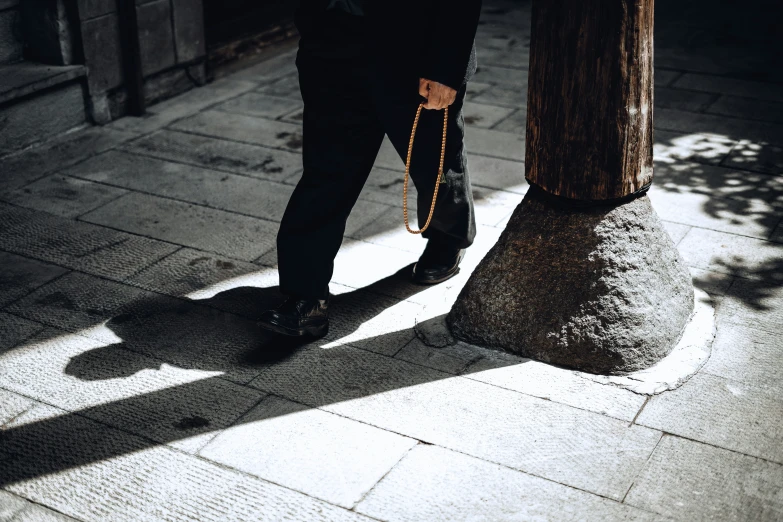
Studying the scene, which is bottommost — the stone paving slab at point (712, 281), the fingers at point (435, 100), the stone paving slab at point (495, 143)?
the stone paving slab at point (712, 281)

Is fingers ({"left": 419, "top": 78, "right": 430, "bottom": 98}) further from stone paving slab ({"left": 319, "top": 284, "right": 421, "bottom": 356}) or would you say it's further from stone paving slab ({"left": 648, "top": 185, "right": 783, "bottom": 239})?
stone paving slab ({"left": 648, "top": 185, "right": 783, "bottom": 239})

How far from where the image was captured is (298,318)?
3.61 m

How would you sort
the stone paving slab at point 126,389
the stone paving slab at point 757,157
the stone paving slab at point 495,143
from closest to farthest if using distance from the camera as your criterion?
the stone paving slab at point 126,389, the stone paving slab at point 757,157, the stone paving slab at point 495,143

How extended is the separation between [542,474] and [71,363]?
6.25ft

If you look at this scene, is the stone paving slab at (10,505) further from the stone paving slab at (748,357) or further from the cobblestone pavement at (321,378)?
the stone paving slab at (748,357)

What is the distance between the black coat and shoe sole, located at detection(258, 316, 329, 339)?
1096 millimetres

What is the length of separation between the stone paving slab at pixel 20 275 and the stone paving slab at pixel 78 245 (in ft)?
→ 0.19

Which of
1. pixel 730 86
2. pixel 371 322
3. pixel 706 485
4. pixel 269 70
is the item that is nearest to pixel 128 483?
pixel 371 322

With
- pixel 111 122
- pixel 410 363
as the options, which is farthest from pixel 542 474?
pixel 111 122

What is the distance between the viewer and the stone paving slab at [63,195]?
16.1ft

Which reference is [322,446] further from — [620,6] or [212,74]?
[212,74]

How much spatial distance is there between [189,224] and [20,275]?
92 cm

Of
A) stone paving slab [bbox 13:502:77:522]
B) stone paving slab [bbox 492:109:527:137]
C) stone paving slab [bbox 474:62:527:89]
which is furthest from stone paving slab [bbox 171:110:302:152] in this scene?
stone paving slab [bbox 13:502:77:522]

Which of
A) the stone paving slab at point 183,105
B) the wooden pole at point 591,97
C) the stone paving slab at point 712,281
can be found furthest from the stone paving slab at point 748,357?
the stone paving slab at point 183,105
